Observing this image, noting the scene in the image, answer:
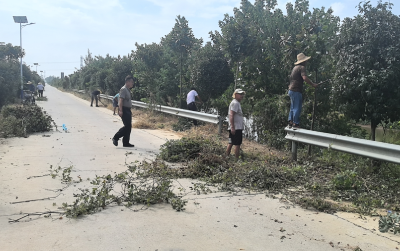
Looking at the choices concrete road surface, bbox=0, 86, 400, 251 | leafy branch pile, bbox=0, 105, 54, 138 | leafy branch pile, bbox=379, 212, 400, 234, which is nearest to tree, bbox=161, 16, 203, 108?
leafy branch pile, bbox=0, 105, 54, 138

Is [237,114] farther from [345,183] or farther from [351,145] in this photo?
[345,183]

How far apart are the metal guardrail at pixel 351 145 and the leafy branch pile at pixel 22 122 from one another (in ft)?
25.9

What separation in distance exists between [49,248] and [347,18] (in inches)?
271

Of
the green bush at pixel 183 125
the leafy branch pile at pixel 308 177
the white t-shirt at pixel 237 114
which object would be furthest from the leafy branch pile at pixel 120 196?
the green bush at pixel 183 125

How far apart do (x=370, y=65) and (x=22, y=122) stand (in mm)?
9971

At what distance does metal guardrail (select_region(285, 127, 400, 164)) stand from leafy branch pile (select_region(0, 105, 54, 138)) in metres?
7.90

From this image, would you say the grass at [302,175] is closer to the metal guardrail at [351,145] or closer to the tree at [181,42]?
the metal guardrail at [351,145]

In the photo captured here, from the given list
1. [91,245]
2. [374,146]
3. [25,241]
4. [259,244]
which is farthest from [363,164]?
[25,241]

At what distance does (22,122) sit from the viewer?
11.1m

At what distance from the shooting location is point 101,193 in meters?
4.86

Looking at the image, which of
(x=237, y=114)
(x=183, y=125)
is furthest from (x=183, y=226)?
(x=183, y=125)

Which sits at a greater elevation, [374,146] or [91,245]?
[374,146]

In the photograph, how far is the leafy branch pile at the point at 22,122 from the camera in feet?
34.4

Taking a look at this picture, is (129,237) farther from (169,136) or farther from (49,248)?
(169,136)
